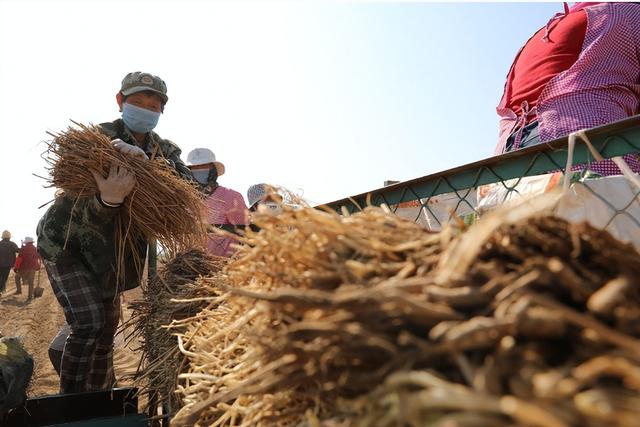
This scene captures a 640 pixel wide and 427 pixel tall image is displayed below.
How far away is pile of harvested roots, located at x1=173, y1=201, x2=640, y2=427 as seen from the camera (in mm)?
462

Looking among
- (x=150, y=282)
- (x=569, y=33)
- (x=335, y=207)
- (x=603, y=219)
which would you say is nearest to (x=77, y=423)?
(x=150, y=282)

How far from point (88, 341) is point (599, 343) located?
311 centimetres

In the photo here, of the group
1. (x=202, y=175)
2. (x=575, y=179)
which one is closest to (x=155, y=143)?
(x=202, y=175)

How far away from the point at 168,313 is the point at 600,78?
2.29m

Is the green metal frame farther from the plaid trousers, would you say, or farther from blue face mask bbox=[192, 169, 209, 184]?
blue face mask bbox=[192, 169, 209, 184]

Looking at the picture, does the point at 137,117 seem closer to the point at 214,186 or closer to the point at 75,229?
the point at 75,229

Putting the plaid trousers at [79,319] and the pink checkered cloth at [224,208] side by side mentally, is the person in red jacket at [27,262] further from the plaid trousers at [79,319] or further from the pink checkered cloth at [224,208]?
the plaid trousers at [79,319]

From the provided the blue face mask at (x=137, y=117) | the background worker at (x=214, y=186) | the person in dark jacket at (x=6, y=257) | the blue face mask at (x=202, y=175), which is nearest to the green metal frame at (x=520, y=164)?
the blue face mask at (x=137, y=117)

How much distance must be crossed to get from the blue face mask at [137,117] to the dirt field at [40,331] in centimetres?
134

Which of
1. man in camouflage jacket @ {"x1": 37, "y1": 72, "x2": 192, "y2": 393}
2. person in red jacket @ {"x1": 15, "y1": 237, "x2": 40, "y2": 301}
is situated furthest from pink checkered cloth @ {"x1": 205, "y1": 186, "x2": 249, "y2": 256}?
person in red jacket @ {"x1": 15, "y1": 237, "x2": 40, "y2": 301}

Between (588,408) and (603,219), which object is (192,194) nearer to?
(603,219)

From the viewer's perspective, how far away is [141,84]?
361 centimetres

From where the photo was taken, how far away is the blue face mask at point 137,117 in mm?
3602

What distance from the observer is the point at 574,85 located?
2244mm
